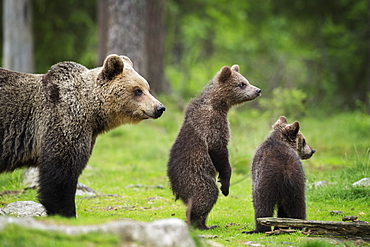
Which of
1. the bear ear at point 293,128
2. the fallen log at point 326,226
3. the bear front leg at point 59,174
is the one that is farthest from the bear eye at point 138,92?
the fallen log at point 326,226

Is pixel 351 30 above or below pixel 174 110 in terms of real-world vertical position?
above

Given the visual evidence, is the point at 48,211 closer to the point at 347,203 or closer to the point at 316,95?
the point at 347,203

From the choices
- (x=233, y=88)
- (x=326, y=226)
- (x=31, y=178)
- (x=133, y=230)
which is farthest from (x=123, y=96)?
(x=31, y=178)

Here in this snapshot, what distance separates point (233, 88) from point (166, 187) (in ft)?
10.1

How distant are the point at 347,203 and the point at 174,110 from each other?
11.3 meters

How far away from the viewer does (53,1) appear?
20750 millimetres

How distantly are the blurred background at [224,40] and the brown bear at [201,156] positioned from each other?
891cm

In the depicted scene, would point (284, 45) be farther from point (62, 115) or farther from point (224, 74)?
point (62, 115)

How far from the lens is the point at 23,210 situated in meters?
7.27

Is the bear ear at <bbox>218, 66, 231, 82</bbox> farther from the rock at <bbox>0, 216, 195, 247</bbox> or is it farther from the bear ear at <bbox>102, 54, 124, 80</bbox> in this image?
the rock at <bbox>0, 216, 195, 247</bbox>

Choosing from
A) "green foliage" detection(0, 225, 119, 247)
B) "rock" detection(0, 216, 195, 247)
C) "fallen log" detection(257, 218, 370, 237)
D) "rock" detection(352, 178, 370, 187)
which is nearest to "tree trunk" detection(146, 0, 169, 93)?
A: "rock" detection(352, 178, 370, 187)

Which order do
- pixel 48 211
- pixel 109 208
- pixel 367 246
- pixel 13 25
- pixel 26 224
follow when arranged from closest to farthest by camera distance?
1. pixel 26 224
2. pixel 367 246
3. pixel 48 211
4. pixel 109 208
5. pixel 13 25

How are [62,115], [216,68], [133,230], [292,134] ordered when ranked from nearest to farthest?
[133,230] < [62,115] < [292,134] < [216,68]

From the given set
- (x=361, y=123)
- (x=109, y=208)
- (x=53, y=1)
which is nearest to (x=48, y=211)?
(x=109, y=208)
